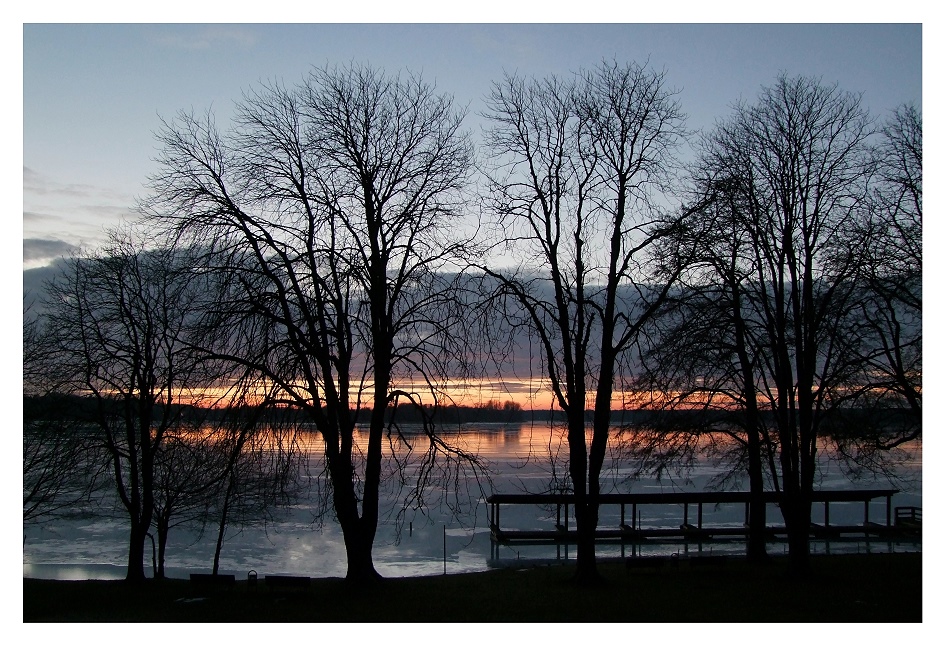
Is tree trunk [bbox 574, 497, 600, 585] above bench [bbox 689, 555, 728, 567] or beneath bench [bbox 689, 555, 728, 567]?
above

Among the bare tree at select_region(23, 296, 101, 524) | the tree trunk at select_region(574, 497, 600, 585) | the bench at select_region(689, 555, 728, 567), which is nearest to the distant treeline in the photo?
the bare tree at select_region(23, 296, 101, 524)

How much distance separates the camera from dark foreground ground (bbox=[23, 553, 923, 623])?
13070 mm

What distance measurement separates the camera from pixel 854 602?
46.1 feet

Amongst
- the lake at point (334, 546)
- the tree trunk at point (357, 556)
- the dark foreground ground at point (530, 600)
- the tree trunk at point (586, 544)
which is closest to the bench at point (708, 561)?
the dark foreground ground at point (530, 600)

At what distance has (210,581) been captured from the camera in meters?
18.2

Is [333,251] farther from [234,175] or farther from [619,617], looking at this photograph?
[619,617]

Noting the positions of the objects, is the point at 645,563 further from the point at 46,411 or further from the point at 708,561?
the point at 46,411

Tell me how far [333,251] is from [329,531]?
28.5 meters

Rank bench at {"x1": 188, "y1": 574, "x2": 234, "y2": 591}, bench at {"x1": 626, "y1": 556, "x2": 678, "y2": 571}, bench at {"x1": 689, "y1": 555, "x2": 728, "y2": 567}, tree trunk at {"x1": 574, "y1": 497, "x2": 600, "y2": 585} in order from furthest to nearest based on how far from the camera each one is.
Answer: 1. bench at {"x1": 689, "y1": 555, "x2": 728, "y2": 567}
2. bench at {"x1": 626, "y1": 556, "x2": 678, "y2": 571}
3. bench at {"x1": 188, "y1": 574, "x2": 234, "y2": 591}
4. tree trunk at {"x1": 574, "y1": 497, "x2": 600, "y2": 585}

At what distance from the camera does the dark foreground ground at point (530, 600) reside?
13.1m

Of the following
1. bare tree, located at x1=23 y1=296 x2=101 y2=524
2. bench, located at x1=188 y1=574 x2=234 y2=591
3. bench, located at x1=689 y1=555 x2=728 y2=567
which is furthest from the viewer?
bare tree, located at x1=23 y1=296 x2=101 y2=524

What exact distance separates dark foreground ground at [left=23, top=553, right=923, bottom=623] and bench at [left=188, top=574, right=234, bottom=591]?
1.29 ft

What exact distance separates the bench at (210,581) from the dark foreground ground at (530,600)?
1.29ft

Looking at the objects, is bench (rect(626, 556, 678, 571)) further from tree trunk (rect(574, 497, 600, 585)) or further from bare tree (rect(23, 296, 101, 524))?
bare tree (rect(23, 296, 101, 524))
